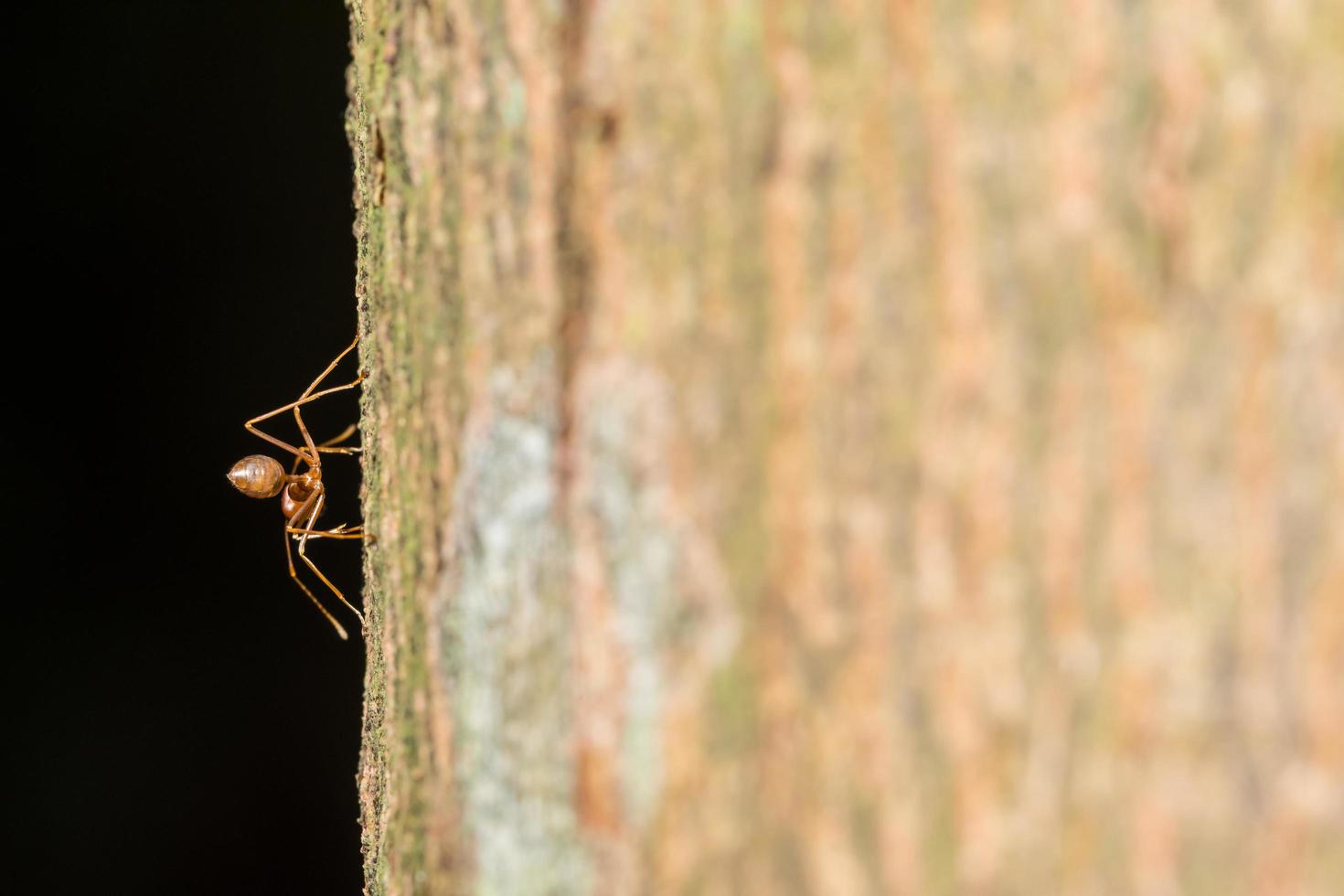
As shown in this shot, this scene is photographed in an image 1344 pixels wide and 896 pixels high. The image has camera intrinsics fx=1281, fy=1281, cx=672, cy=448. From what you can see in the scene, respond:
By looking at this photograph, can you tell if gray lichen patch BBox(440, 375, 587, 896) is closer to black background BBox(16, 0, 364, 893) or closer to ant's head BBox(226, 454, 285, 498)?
ant's head BBox(226, 454, 285, 498)

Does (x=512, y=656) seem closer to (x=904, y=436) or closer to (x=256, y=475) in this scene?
(x=904, y=436)

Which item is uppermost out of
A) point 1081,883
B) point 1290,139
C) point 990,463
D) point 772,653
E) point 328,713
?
point 1290,139

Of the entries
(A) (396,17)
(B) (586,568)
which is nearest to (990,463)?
(B) (586,568)

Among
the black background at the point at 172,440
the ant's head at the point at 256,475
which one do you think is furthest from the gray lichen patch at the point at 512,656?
the black background at the point at 172,440

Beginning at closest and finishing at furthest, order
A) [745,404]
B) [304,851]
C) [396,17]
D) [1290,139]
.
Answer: [1290,139]
[745,404]
[396,17]
[304,851]

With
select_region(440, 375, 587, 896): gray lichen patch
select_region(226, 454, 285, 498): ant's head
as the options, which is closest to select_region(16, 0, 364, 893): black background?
select_region(226, 454, 285, 498): ant's head

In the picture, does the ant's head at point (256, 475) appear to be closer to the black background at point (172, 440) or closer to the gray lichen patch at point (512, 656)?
the black background at point (172, 440)

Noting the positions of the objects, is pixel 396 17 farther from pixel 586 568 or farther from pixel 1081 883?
pixel 1081 883
